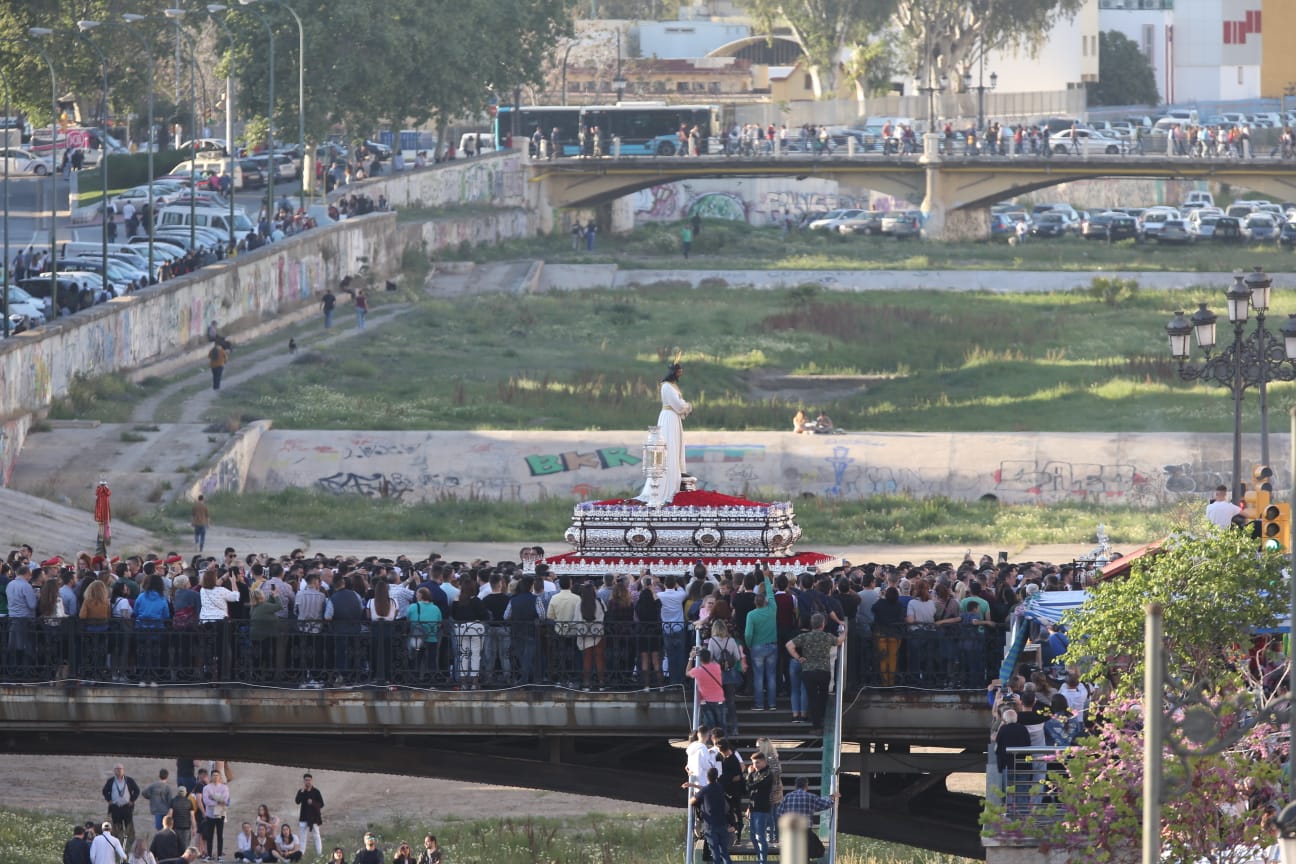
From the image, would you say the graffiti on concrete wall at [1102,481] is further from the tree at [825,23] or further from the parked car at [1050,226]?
the tree at [825,23]

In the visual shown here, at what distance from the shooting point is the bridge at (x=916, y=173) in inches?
3666

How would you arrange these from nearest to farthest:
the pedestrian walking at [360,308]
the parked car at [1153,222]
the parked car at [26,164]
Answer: the pedestrian walking at [360,308]
the parked car at [26,164]
the parked car at [1153,222]

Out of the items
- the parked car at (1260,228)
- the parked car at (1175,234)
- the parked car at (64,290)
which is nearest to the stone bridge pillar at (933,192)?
the parked car at (1175,234)

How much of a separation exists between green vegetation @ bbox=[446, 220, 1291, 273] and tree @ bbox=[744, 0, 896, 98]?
2654 cm

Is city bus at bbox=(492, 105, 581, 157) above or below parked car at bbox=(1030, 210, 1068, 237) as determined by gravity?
above

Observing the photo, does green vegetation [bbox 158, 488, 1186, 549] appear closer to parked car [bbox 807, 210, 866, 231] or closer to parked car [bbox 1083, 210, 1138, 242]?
parked car [bbox 1083, 210, 1138, 242]

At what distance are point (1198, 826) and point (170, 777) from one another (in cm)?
1927

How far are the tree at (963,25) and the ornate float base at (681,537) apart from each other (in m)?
97.8

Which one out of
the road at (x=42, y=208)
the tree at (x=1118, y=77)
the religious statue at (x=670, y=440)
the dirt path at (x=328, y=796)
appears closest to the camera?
the religious statue at (x=670, y=440)

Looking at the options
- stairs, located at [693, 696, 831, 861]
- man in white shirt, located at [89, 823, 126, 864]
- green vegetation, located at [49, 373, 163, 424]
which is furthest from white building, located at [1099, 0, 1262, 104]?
man in white shirt, located at [89, 823, 126, 864]

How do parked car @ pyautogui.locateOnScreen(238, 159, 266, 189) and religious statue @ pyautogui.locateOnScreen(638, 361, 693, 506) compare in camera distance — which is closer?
religious statue @ pyautogui.locateOnScreen(638, 361, 693, 506)

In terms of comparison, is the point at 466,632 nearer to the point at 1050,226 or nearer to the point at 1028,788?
the point at 1028,788

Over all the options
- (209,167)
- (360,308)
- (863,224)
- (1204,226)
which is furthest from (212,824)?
(863,224)

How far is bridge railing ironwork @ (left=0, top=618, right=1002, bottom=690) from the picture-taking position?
76.8 ft
